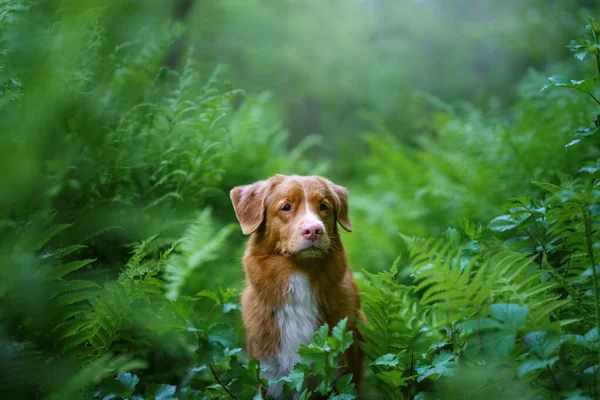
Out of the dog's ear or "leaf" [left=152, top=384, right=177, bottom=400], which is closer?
"leaf" [left=152, top=384, right=177, bottom=400]

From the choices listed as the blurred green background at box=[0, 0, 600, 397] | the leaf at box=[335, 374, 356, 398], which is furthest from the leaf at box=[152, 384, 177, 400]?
the leaf at box=[335, 374, 356, 398]

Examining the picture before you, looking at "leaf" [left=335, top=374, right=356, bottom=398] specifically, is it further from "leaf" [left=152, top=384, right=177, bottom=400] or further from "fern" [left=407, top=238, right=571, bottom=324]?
"leaf" [left=152, top=384, right=177, bottom=400]

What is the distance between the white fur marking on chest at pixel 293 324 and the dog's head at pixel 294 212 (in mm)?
234

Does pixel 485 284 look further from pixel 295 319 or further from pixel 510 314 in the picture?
pixel 295 319

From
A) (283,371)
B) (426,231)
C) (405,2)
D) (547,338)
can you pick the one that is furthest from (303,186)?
(405,2)

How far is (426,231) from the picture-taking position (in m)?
6.31

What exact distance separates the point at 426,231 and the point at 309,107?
787 cm

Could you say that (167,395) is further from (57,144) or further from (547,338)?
(547,338)

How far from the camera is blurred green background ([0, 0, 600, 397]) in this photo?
98.0 inches

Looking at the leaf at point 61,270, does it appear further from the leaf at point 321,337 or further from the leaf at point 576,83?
the leaf at point 576,83

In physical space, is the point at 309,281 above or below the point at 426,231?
above

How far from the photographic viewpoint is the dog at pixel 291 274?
10.7 ft

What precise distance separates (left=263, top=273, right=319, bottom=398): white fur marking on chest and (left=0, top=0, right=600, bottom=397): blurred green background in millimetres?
549

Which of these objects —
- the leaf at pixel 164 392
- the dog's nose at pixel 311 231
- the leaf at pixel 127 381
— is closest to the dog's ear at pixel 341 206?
the dog's nose at pixel 311 231
